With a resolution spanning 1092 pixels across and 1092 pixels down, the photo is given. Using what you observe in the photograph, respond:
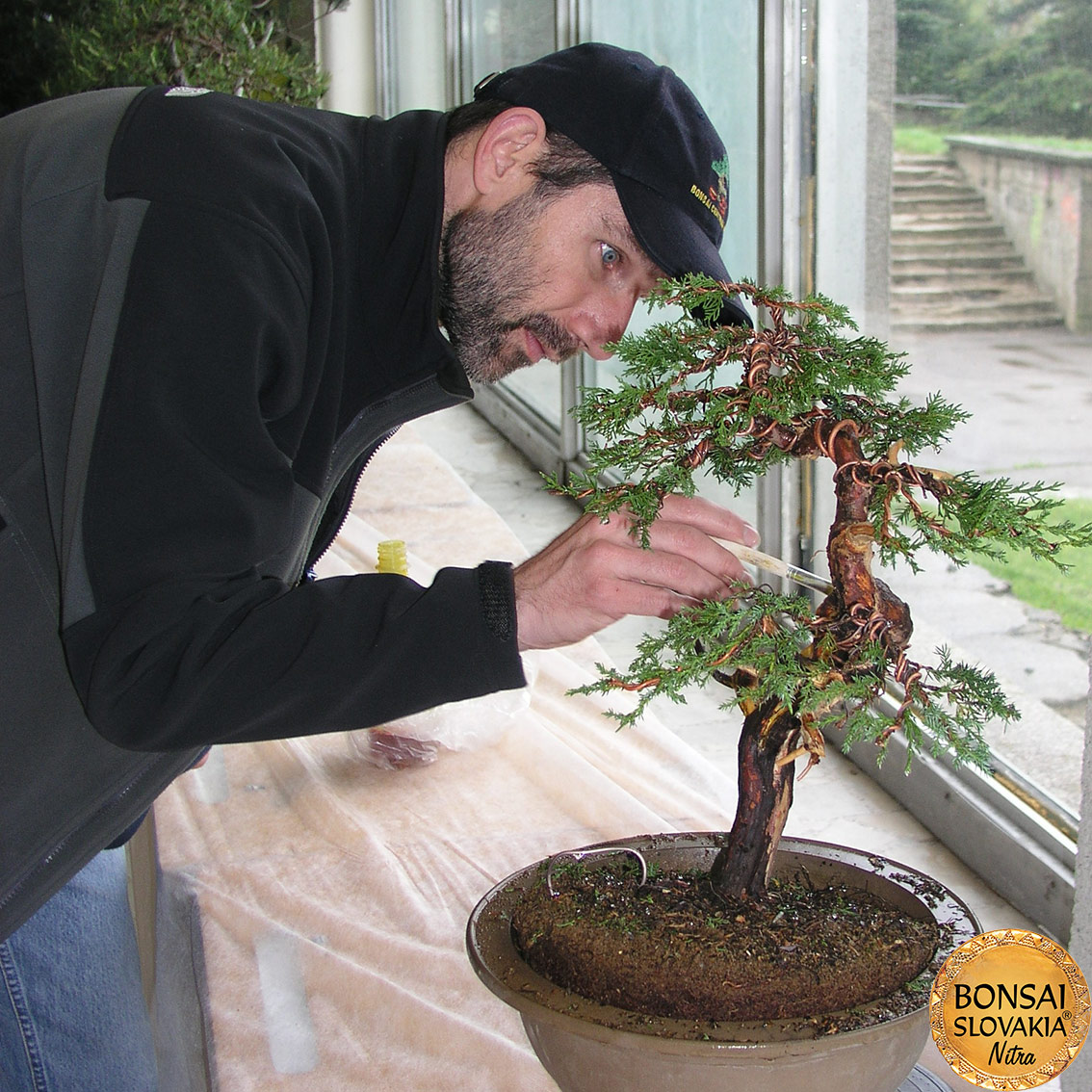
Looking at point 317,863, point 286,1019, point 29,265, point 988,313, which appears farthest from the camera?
point 988,313

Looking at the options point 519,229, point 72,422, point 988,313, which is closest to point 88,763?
point 72,422

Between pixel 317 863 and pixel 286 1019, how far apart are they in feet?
1.07

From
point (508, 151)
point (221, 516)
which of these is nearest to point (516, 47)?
point (508, 151)

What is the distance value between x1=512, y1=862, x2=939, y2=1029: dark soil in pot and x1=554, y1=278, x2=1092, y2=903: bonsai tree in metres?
0.05

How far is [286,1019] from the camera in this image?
4.32 ft

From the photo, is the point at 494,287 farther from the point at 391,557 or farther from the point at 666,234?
the point at 391,557

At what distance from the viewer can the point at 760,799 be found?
3.54 feet

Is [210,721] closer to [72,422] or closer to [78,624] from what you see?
[78,624]

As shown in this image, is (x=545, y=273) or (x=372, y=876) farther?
(x=372, y=876)

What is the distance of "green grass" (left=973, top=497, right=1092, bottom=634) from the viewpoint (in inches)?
73.7

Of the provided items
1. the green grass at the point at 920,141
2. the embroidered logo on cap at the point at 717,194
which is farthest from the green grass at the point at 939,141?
the embroidered logo on cap at the point at 717,194

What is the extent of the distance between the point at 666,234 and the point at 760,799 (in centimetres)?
56

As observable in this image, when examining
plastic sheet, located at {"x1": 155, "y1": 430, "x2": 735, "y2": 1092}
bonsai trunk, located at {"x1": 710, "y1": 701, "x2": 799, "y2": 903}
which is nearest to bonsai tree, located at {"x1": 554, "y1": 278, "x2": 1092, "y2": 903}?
bonsai trunk, located at {"x1": 710, "y1": 701, "x2": 799, "y2": 903}

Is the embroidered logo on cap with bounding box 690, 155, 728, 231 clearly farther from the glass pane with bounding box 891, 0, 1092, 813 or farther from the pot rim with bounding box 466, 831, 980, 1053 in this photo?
the glass pane with bounding box 891, 0, 1092, 813
